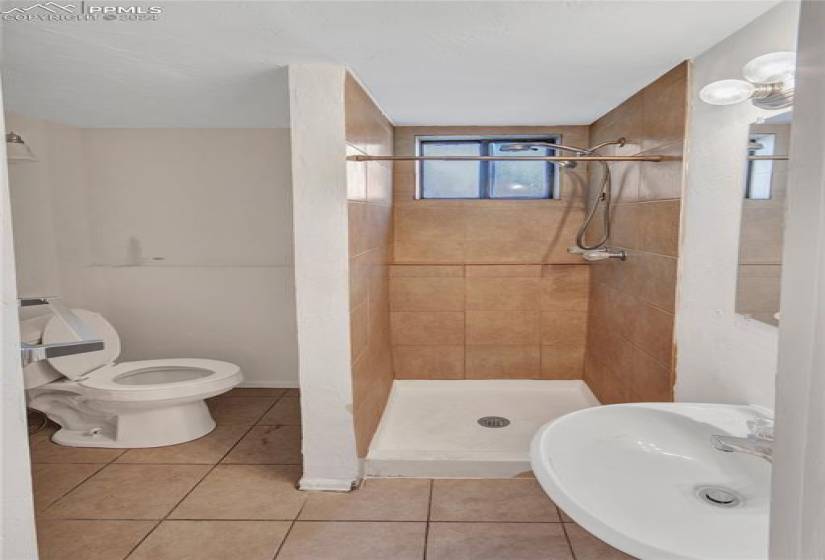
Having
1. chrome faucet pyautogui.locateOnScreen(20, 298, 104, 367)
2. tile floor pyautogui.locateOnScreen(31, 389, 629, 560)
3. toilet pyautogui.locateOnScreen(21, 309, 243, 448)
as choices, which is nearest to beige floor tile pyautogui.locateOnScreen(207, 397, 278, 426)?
toilet pyautogui.locateOnScreen(21, 309, 243, 448)

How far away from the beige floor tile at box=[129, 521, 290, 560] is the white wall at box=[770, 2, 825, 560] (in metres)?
1.82

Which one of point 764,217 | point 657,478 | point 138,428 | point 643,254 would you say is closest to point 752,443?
point 657,478

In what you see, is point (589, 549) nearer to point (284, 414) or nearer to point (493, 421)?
point (493, 421)

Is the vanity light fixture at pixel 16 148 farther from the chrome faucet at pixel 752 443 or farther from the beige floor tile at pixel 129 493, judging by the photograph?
the chrome faucet at pixel 752 443

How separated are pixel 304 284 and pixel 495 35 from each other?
119 centimetres

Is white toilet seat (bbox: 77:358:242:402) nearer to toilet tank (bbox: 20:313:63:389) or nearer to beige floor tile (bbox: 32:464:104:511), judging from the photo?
toilet tank (bbox: 20:313:63:389)

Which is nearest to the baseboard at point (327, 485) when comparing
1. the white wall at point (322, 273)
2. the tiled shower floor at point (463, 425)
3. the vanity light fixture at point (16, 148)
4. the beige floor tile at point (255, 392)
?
the white wall at point (322, 273)

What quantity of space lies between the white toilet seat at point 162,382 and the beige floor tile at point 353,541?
1.02 m

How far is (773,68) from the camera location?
57.3 inches

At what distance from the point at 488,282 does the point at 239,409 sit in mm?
1737

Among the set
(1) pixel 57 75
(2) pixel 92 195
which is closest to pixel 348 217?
(1) pixel 57 75

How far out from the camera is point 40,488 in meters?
2.36

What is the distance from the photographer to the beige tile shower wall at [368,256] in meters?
2.32

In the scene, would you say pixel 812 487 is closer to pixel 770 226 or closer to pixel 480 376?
pixel 770 226
